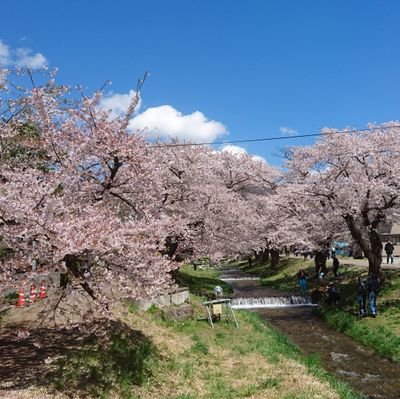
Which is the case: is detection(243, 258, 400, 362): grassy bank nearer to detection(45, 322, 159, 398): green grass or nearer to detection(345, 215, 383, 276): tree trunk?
detection(345, 215, 383, 276): tree trunk

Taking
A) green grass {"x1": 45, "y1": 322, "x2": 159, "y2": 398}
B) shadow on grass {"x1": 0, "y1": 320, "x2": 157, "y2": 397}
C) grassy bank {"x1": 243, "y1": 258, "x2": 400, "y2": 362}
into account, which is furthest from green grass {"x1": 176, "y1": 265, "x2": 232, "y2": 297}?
shadow on grass {"x1": 0, "y1": 320, "x2": 157, "y2": 397}

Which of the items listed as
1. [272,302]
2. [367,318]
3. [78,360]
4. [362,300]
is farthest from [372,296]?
[78,360]

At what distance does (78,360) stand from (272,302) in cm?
2061

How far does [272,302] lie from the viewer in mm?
30203

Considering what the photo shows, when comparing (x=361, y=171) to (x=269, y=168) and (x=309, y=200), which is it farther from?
(x=269, y=168)

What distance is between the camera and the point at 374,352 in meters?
18.0

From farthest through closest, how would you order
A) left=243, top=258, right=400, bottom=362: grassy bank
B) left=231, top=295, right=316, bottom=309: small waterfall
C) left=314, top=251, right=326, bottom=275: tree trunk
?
1. left=314, top=251, right=326, bottom=275: tree trunk
2. left=231, top=295, right=316, bottom=309: small waterfall
3. left=243, top=258, right=400, bottom=362: grassy bank

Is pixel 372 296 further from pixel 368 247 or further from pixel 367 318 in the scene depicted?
pixel 368 247

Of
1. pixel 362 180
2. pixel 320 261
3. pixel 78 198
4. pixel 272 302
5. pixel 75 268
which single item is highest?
pixel 362 180

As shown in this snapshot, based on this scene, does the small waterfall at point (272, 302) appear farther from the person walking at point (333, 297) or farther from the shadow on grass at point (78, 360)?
the shadow on grass at point (78, 360)

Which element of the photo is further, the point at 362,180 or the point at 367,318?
the point at 362,180

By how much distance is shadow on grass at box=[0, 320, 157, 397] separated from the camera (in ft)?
34.2

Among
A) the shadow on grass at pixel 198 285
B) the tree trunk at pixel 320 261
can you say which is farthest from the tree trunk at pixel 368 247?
the shadow on grass at pixel 198 285

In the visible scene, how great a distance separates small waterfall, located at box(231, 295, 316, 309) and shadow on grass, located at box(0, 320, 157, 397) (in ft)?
54.1
